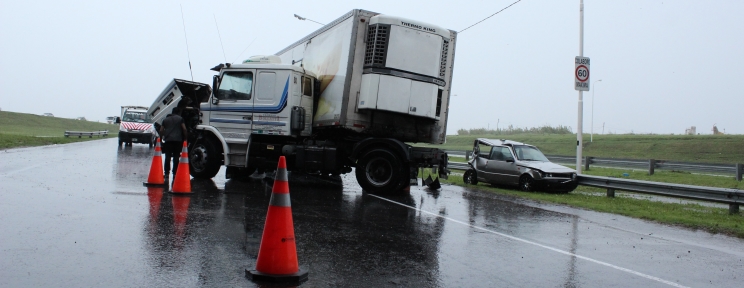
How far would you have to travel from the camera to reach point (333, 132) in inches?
565

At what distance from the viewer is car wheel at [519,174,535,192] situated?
672 inches

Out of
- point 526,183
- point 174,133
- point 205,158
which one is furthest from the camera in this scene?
point 526,183

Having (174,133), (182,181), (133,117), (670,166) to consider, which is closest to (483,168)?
(174,133)

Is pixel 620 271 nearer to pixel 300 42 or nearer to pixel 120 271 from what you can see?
pixel 120 271

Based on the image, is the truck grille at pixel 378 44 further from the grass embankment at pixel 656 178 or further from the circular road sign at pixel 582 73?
the circular road sign at pixel 582 73

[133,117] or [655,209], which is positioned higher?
[133,117]

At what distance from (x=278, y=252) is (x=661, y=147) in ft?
134

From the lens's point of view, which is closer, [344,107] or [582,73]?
[344,107]

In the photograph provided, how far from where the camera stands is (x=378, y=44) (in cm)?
1291

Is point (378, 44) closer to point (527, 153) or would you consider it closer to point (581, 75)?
point (527, 153)

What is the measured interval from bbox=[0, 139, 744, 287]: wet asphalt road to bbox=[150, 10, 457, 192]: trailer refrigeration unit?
187 centimetres

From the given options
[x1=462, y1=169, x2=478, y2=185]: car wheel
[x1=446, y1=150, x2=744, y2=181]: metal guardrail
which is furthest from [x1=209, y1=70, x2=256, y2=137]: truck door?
[x1=446, y1=150, x2=744, y2=181]: metal guardrail

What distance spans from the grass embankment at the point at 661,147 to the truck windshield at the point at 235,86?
2897 cm

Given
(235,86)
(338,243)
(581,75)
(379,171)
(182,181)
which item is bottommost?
(338,243)
